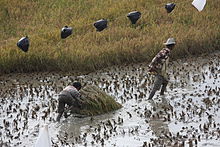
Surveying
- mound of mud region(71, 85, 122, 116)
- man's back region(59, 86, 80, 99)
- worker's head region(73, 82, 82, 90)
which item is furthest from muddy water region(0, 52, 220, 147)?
worker's head region(73, 82, 82, 90)

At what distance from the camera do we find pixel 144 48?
13938 millimetres

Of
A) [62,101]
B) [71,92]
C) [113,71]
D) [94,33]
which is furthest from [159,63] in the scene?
[94,33]

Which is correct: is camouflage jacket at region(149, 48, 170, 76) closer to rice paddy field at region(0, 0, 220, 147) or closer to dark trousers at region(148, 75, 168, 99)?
dark trousers at region(148, 75, 168, 99)

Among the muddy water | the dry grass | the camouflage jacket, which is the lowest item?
the muddy water

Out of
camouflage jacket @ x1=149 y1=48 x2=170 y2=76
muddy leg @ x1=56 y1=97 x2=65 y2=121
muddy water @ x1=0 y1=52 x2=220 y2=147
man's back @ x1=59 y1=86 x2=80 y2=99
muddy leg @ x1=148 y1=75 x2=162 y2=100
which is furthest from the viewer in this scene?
camouflage jacket @ x1=149 y1=48 x2=170 y2=76

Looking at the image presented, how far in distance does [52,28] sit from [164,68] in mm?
5806

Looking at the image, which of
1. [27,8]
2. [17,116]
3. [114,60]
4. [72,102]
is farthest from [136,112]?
A: [27,8]

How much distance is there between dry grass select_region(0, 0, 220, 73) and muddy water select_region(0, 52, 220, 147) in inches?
16.6

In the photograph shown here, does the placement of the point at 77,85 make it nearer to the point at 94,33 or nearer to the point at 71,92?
the point at 71,92

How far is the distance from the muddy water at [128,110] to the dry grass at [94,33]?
421mm

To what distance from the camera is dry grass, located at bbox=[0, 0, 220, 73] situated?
1382cm

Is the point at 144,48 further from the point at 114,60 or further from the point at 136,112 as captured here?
the point at 136,112

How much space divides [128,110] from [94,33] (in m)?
5.23

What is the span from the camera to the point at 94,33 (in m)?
15.3
